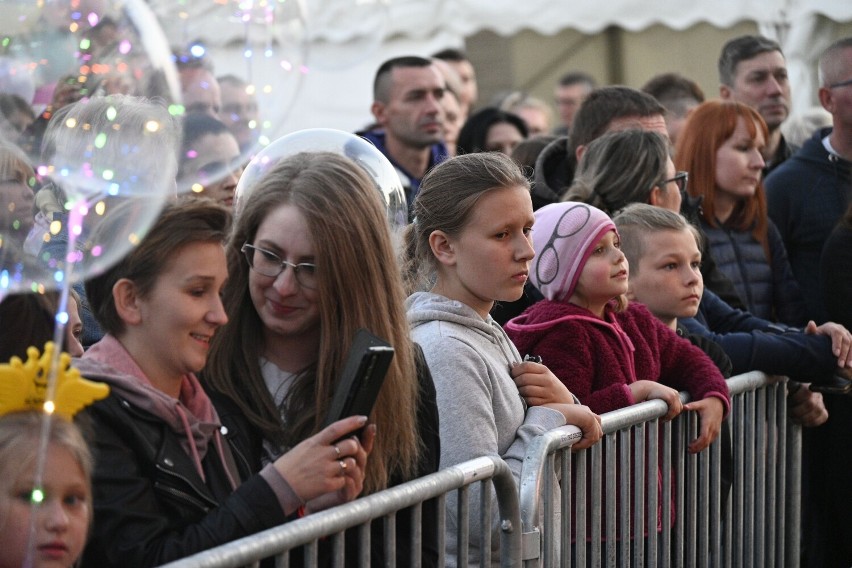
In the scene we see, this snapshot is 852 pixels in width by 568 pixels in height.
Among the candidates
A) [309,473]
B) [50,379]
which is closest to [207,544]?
[309,473]

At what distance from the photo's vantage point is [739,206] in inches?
226

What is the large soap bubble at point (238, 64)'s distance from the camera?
10.9 feet

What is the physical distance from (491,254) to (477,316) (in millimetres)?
168

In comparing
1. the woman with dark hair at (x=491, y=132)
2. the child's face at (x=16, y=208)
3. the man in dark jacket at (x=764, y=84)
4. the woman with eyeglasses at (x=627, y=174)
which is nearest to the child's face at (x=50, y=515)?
the child's face at (x=16, y=208)

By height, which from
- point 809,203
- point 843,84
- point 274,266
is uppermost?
point 843,84

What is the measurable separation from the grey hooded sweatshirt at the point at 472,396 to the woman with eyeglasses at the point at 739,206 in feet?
7.49

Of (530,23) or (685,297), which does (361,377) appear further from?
(530,23)

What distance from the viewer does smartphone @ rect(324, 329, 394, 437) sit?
255 cm

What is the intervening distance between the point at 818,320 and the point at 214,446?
12.9 ft

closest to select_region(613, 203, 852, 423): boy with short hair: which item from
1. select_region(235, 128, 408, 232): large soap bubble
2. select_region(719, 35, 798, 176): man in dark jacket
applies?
select_region(235, 128, 408, 232): large soap bubble

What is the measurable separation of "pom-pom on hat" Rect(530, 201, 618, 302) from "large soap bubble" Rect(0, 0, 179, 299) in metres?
1.45

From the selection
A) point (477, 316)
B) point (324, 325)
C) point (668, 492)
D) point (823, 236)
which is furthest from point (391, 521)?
point (823, 236)

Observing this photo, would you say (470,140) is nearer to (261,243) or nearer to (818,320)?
(818,320)

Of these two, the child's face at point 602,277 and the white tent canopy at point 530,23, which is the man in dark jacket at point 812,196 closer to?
the child's face at point 602,277
